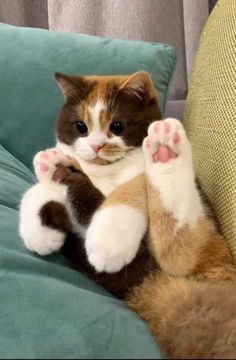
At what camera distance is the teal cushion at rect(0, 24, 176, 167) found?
4.38 feet

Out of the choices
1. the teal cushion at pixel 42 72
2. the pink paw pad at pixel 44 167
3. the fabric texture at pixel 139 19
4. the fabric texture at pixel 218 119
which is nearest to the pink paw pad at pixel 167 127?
the fabric texture at pixel 218 119

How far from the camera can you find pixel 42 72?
1.34 meters

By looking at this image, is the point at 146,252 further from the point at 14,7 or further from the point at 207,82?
the point at 14,7

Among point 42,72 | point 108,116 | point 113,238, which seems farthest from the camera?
point 42,72

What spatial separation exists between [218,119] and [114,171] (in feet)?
0.79

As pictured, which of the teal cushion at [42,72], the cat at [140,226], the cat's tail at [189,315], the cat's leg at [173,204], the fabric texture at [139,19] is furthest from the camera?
the fabric texture at [139,19]

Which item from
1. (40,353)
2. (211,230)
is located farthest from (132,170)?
(40,353)

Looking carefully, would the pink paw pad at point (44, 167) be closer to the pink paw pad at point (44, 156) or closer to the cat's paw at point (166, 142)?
the pink paw pad at point (44, 156)

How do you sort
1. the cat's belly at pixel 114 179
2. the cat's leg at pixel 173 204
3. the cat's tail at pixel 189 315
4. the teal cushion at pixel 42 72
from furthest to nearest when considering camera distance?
the teal cushion at pixel 42 72, the cat's belly at pixel 114 179, the cat's leg at pixel 173 204, the cat's tail at pixel 189 315

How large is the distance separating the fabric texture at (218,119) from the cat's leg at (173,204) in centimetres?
7

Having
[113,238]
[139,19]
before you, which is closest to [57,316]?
[113,238]

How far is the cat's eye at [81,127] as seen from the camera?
3.22 feet

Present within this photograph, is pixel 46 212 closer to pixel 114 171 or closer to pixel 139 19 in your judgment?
pixel 114 171

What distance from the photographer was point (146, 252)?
2.64 feet
